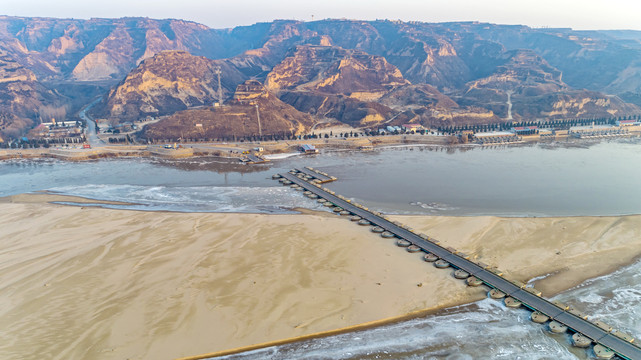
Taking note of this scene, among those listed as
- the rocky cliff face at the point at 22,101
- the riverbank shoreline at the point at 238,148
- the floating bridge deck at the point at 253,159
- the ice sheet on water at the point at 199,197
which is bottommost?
the ice sheet on water at the point at 199,197

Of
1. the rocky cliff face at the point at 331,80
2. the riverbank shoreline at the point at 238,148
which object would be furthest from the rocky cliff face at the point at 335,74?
the riverbank shoreline at the point at 238,148

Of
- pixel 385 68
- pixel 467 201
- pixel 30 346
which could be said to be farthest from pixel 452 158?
pixel 385 68

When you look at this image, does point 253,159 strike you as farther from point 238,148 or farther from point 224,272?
point 224,272

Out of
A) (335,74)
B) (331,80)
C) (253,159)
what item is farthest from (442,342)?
(335,74)

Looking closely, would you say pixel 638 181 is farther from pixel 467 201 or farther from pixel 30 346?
pixel 30 346

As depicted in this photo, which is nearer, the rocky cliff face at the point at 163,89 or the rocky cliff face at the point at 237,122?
the rocky cliff face at the point at 237,122

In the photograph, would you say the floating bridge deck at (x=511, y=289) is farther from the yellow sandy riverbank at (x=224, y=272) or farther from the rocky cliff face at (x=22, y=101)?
the rocky cliff face at (x=22, y=101)
